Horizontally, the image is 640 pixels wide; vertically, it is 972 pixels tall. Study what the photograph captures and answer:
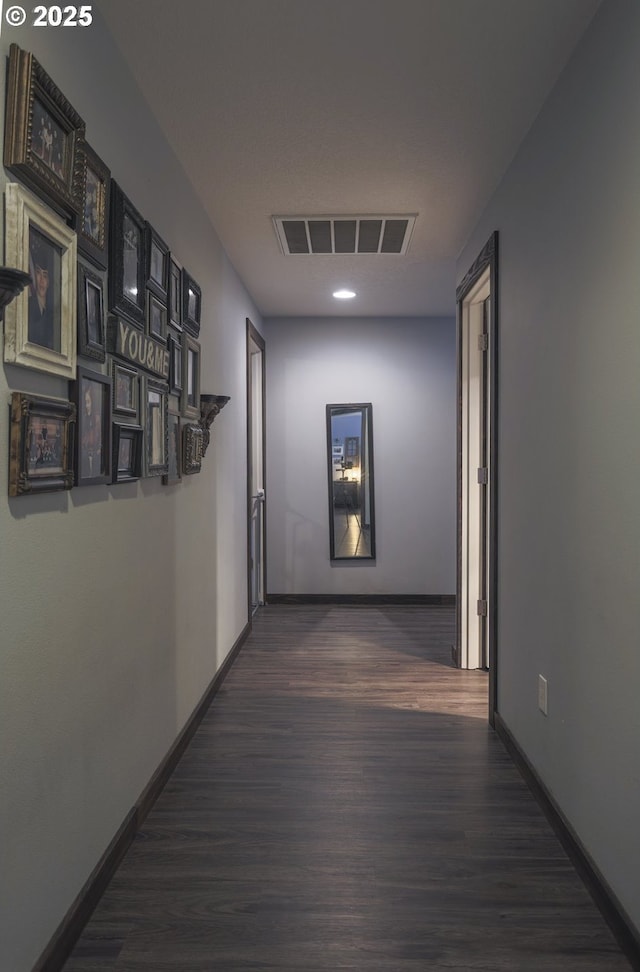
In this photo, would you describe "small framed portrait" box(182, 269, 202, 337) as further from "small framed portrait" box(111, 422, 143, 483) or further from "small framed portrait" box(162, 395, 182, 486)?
"small framed portrait" box(111, 422, 143, 483)

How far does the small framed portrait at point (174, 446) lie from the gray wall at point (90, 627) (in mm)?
72

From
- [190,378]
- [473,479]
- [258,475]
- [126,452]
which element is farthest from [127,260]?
[258,475]

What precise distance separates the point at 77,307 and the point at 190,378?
1.39 metres

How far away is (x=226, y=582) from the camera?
4.11 m

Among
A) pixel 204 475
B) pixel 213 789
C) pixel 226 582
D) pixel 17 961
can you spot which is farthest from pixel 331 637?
pixel 17 961

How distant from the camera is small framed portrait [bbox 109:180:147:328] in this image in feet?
6.70

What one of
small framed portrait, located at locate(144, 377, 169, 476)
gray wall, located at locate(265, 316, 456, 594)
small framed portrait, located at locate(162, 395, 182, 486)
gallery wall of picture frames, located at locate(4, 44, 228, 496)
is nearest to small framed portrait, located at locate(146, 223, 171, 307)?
gallery wall of picture frames, located at locate(4, 44, 228, 496)

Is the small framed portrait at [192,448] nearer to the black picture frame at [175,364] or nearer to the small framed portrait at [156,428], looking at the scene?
the black picture frame at [175,364]

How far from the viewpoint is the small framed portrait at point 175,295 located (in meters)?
2.72

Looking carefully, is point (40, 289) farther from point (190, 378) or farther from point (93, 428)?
point (190, 378)

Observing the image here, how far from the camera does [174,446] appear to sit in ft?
9.31

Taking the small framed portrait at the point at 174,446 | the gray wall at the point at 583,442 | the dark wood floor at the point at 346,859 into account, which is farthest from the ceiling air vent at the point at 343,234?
the dark wood floor at the point at 346,859

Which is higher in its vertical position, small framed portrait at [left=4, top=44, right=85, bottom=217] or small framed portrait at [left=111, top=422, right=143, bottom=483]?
small framed portrait at [left=4, top=44, right=85, bottom=217]

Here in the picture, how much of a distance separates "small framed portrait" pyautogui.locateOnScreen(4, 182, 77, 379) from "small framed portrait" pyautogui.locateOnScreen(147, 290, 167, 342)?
2.31ft
